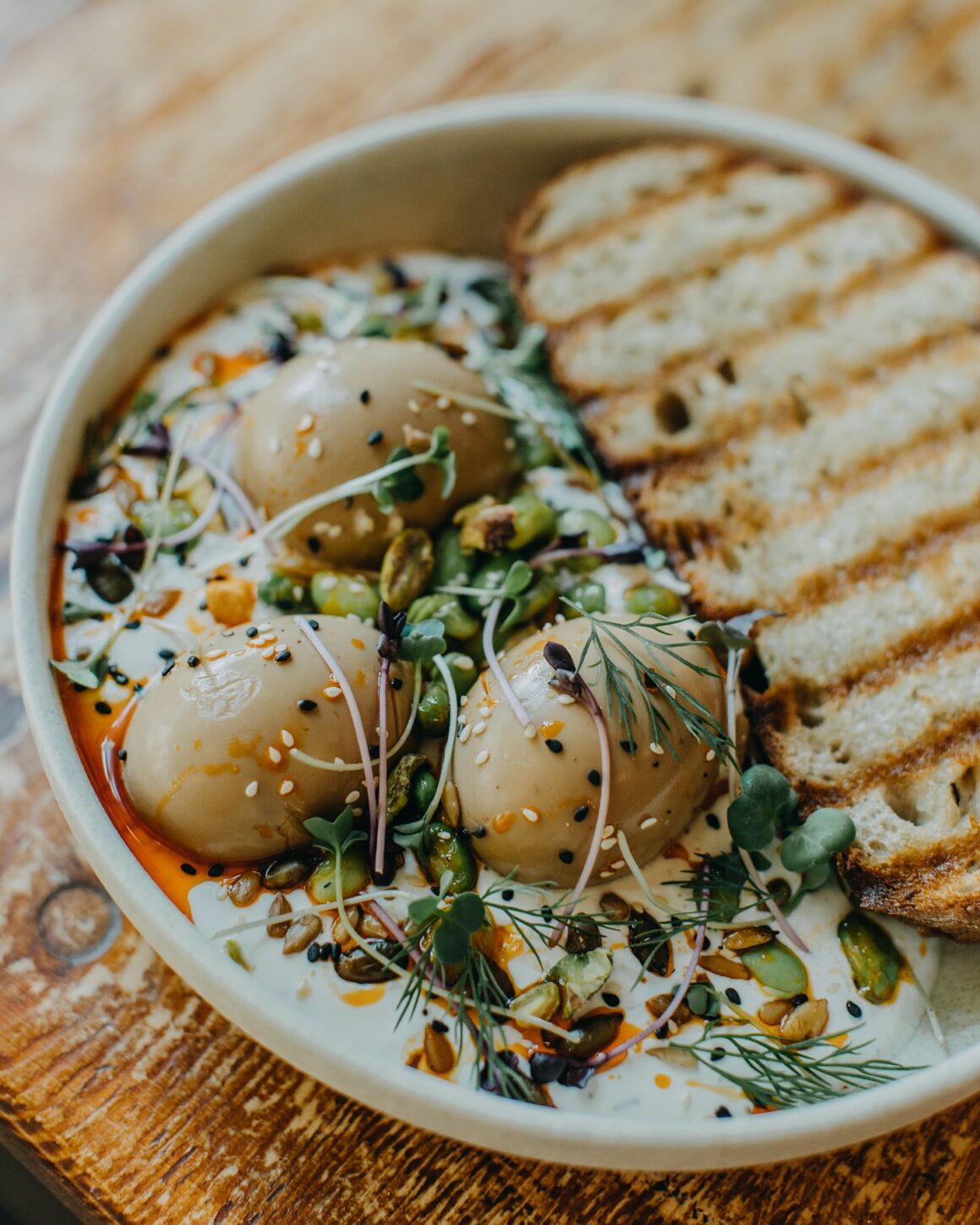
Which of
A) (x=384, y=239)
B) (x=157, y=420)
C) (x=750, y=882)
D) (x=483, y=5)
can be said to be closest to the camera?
(x=750, y=882)

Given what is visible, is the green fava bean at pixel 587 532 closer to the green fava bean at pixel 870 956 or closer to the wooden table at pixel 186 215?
the green fava bean at pixel 870 956

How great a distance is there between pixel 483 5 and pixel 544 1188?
80.2 inches

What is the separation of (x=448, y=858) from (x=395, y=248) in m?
1.09

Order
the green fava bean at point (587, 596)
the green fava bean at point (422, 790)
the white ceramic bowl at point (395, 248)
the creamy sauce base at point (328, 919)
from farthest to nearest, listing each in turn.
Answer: the green fava bean at point (587, 596) < the green fava bean at point (422, 790) < the creamy sauce base at point (328, 919) < the white ceramic bowl at point (395, 248)

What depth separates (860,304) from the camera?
1679 millimetres

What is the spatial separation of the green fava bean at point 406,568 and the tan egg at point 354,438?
0.02m

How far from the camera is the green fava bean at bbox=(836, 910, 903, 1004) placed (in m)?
1.23

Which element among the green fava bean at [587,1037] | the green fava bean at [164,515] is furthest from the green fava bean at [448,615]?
the green fava bean at [587,1037]

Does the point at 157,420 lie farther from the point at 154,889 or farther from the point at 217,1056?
the point at 217,1056

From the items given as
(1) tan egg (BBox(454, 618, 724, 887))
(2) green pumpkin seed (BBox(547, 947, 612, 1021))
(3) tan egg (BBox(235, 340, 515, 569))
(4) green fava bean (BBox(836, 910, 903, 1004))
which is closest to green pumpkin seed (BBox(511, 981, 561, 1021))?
(2) green pumpkin seed (BBox(547, 947, 612, 1021))

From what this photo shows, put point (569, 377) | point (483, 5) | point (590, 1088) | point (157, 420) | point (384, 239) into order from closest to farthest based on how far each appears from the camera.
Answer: point (590, 1088)
point (157, 420)
point (569, 377)
point (384, 239)
point (483, 5)

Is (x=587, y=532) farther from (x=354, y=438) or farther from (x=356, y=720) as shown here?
(x=356, y=720)

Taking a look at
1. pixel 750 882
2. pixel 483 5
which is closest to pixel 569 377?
pixel 750 882

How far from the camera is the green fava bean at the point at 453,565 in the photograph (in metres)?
1.41
